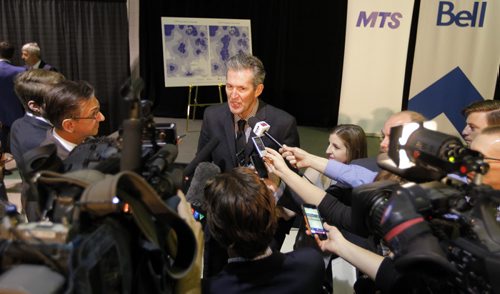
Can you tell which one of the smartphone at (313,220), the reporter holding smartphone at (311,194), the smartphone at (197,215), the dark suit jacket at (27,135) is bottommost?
the smartphone at (313,220)

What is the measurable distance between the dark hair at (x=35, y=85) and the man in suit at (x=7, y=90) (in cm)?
197

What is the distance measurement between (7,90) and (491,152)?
4.07m

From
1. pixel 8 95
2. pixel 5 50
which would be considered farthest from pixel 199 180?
pixel 5 50

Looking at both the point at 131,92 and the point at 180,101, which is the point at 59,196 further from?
the point at 180,101

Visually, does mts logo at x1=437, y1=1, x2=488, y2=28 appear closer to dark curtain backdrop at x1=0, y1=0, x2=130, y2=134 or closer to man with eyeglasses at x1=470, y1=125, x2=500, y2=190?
dark curtain backdrop at x1=0, y1=0, x2=130, y2=134

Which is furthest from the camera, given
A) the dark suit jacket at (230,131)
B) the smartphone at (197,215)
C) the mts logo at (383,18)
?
the mts logo at (383,18)

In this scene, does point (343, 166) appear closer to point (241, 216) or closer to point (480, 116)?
point (241, 216)

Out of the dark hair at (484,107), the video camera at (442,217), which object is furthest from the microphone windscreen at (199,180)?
the dark hair at (484,107)

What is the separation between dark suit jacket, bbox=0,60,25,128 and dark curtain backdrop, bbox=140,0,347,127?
118 inches

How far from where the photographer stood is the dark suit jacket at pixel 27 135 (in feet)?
6.31

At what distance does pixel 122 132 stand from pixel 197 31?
16.1ft

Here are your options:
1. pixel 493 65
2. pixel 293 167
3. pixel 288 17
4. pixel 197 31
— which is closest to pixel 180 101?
pixel 197 31

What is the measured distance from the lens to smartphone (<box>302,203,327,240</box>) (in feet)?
5.01

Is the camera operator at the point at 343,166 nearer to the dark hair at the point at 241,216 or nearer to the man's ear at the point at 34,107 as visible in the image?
the dark hair at the point at 241,216
